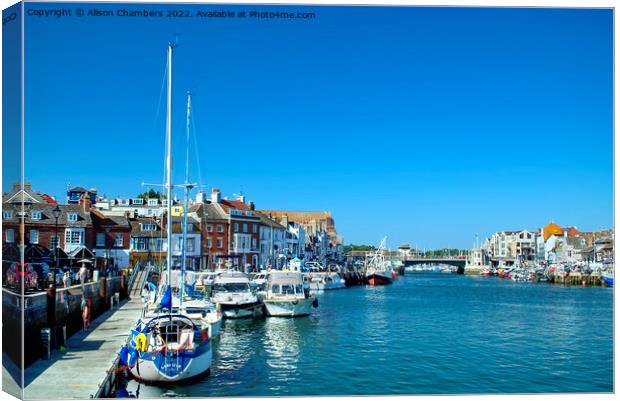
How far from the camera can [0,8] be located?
1311 cm

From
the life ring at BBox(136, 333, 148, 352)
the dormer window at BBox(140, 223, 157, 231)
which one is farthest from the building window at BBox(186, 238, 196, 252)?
A: the life ring at BBox(136, 333, 148, 352)

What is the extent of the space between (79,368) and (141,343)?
2.06 metres

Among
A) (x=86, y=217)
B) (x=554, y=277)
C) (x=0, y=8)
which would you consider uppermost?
(x=0, y=8)

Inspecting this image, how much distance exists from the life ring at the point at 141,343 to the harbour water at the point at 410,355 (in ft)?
3.33

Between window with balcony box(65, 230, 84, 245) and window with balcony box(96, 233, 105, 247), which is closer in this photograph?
window with balcony box(65, 230, 84, 245)

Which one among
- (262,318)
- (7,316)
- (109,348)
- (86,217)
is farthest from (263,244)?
(7,316)

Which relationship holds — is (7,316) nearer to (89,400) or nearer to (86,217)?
(89,400)

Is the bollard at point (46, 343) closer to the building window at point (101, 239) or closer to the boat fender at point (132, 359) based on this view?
the boat fender at point (132, 359)

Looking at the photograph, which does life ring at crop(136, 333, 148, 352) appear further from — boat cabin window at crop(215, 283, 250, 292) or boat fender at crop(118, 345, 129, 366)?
boat cabin window at crop(215, 283, 250, 292)

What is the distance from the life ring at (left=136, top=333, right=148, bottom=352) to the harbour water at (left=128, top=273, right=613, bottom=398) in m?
1.02

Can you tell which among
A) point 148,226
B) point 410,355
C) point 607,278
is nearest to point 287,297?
point 410,355

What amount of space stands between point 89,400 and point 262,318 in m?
23.5

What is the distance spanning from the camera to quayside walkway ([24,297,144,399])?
13.7 meters

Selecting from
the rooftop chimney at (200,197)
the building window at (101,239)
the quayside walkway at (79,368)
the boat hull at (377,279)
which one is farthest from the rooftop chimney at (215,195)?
the quayside walkway at (79,368)
